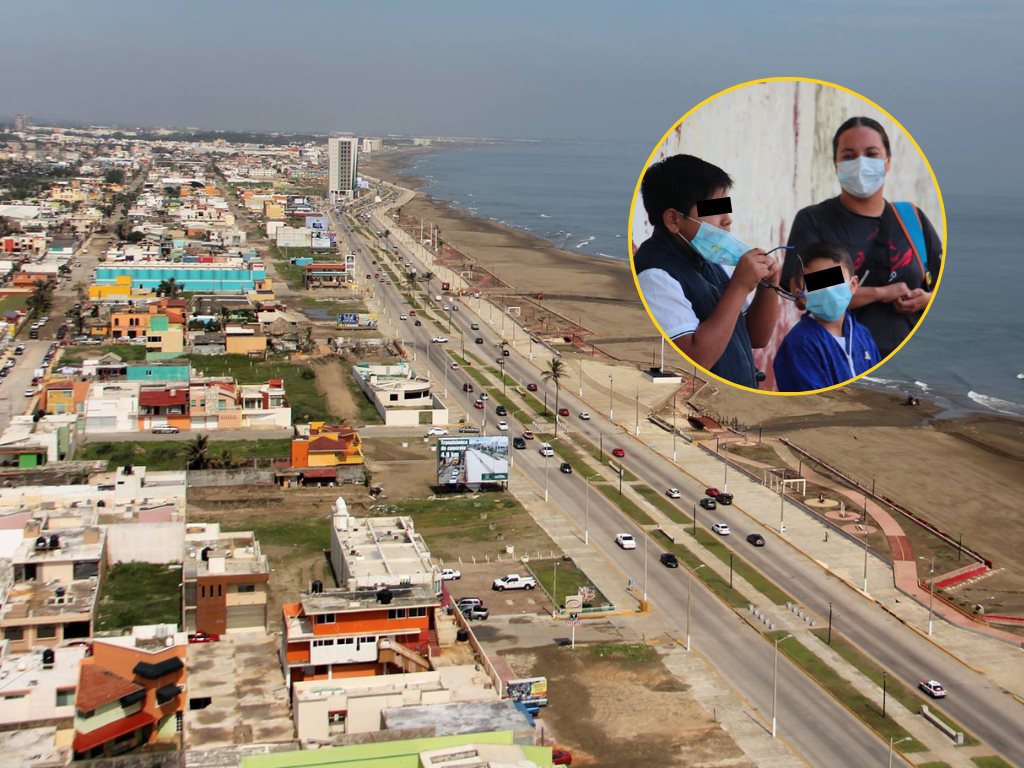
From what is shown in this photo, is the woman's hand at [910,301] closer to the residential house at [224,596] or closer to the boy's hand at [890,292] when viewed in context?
the boy's hand at [890,292]

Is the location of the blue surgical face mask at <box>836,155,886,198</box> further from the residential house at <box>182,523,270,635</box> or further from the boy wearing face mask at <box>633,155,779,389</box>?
the residential house at <box>182,523,270,635</box>

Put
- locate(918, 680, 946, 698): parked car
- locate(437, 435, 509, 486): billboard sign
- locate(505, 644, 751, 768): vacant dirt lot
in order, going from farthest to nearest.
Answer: locate(437, 435, 509, 486): billboard sign, locate(918, 680, 946, 698): parked car, locate(505, 644, 751, 768): vacant dirt lot

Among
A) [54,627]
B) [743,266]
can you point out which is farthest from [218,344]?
[743,266]

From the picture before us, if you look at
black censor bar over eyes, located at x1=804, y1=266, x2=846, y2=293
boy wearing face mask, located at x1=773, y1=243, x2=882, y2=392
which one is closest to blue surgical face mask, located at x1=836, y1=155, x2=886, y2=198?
boy wearing face mask, located at x1=773, y1=243, x2=882, y2=392

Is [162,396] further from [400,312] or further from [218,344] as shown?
[400,312]

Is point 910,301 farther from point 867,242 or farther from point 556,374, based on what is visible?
point 556,374

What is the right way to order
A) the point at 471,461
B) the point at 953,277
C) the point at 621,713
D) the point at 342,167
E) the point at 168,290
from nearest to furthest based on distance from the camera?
the point at 621,713
the point at 471,461
the point at 168,290
the point at 953,277
the point at 342,167

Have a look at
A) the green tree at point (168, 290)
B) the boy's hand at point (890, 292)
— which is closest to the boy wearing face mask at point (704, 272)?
the boy's hand at point (890, 292)

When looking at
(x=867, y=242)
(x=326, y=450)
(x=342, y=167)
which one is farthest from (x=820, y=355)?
(x=342, y=167)
